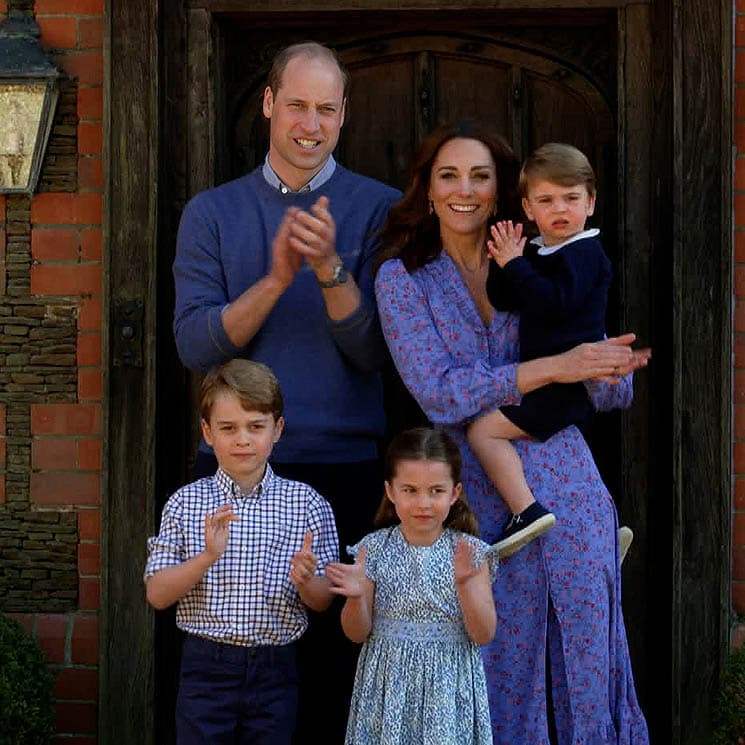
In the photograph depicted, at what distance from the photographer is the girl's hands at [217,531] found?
10.4ft

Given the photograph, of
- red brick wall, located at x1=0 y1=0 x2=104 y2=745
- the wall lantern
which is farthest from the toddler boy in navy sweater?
the wall lantern

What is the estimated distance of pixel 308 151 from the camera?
3689 millimetres

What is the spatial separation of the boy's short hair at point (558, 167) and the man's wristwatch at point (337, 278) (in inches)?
20.4

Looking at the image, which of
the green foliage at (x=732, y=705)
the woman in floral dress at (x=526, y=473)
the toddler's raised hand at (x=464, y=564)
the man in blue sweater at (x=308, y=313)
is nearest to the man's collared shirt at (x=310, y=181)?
the man in blue sweater at (x=308, y=313)

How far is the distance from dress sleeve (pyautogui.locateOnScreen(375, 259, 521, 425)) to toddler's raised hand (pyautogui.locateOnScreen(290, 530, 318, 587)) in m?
0.50

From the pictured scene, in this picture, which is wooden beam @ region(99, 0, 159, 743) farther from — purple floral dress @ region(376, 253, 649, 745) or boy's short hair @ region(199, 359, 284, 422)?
purple floral dress @ region(376, 253, 649, 745)

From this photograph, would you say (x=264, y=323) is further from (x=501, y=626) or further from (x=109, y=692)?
(x=109, y=692)

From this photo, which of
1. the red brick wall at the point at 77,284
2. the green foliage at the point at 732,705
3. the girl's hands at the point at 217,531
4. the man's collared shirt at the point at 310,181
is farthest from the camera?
the red brick wall at the point at 77,284

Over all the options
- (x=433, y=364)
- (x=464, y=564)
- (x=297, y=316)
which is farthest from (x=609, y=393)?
(x=297, y=316)

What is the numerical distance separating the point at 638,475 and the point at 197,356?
1550 mm

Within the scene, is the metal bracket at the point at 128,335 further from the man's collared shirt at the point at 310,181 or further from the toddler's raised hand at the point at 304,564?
the toddler's raised hand at the point at 304,564

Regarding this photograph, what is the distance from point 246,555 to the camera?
3.33 meters

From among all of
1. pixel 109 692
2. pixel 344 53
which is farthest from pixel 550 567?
pixel 344 53

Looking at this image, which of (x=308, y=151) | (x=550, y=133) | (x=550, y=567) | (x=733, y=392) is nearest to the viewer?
(x=550, y=567)
